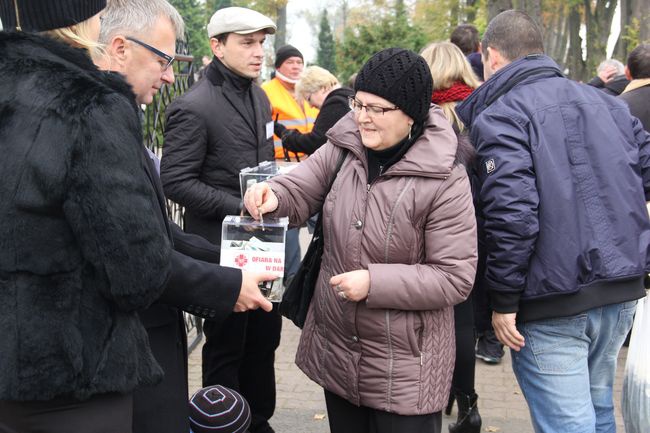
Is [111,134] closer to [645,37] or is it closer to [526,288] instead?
[526,288]

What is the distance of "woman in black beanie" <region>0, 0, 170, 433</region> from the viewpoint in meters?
1.85

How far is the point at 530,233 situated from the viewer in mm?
2865

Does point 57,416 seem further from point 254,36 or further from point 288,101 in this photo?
point 288,101

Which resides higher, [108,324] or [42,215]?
[42,215]

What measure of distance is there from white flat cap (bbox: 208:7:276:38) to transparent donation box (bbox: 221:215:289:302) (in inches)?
62.4

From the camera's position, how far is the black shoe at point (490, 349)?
5.58 m

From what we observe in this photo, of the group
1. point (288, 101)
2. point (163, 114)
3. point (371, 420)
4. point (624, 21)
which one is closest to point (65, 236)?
point (371, 420)

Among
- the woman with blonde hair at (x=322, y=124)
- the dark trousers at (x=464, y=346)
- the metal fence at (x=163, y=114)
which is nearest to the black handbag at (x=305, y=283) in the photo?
the dark trousers at (x=464, y=346)

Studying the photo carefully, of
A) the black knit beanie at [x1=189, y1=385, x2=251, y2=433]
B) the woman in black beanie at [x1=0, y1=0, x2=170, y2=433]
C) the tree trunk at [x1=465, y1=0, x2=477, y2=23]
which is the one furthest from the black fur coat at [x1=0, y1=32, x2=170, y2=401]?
the tree trunk at [x1=465, y1=0, x2=477, y2=23]

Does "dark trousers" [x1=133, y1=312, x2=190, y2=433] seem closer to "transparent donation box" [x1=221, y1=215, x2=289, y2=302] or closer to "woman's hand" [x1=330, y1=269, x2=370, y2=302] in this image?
"transparent donation box" [x1=221, y1=215, x2=289, y2=302]

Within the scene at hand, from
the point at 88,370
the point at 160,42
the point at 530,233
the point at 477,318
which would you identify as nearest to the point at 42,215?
the point at 88,370

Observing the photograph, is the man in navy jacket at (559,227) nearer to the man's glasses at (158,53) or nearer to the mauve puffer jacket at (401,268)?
the mauve puffer jacket at (401,268)

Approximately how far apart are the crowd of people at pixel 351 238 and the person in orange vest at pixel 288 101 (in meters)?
3.50

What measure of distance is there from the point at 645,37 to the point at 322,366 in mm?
12878
